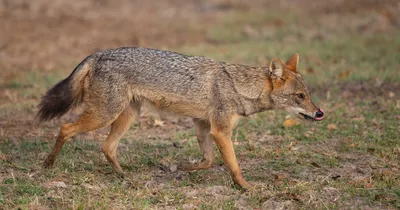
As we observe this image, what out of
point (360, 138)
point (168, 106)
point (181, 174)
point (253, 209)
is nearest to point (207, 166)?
point (181, 174)

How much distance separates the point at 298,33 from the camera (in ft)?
53.6

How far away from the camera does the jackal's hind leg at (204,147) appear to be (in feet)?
23.7

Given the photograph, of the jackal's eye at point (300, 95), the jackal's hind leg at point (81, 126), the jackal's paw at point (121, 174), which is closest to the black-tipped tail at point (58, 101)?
the jackal's hind leg at point (81, 126)

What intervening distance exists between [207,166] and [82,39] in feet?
31.2

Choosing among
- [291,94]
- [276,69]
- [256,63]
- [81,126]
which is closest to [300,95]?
[291,94]

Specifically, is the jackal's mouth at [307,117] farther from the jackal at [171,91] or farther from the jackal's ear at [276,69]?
the jackal's ear at [276,69]

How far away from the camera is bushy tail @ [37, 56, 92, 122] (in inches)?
275

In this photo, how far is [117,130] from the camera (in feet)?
23.9

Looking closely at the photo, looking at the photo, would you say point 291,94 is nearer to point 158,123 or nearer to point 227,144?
point 227,144

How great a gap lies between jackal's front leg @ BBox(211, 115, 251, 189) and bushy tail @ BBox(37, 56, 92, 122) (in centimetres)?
150

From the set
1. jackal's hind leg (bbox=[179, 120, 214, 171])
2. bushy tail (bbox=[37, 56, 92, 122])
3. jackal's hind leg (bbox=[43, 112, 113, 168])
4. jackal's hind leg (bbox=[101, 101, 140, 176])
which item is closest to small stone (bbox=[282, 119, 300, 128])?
jackal's hind leg (bbox=[179, 120, 214, 171])

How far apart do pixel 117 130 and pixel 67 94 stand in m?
0.70

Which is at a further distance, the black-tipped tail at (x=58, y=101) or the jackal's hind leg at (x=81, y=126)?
the black-tipped tail at (x=58, y=101)

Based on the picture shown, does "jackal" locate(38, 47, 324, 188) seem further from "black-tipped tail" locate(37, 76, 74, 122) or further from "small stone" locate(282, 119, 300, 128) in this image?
"small stone" locate(282, 119, 300, 128)
